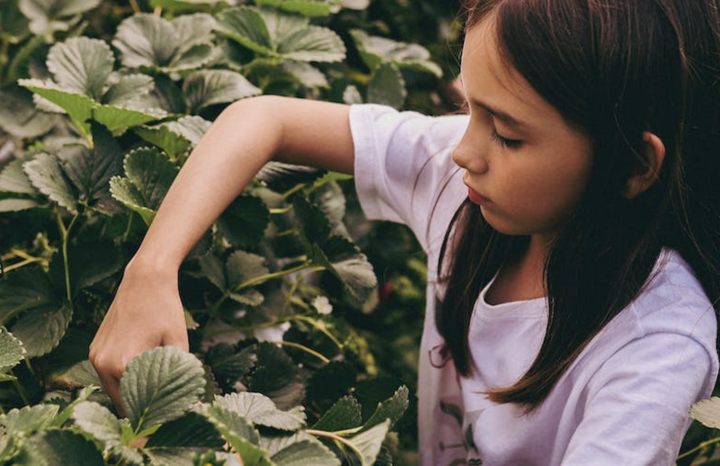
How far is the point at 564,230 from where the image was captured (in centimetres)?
101

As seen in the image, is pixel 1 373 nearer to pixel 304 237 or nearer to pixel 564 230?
pixel 304 237

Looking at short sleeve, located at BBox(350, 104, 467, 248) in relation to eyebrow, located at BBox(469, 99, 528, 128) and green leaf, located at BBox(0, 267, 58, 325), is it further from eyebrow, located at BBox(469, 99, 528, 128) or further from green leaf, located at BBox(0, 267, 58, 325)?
green leaf, located at BBox(0, 267, 58, 325)

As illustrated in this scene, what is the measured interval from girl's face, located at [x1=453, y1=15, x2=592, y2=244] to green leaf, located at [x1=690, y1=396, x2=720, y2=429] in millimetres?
259

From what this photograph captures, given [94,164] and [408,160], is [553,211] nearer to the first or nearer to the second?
[408,160]

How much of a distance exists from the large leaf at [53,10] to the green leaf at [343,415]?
0.81 metres

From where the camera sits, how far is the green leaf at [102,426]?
65cm

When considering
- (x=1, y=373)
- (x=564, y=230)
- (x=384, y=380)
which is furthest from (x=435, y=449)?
(x=1, y=373)

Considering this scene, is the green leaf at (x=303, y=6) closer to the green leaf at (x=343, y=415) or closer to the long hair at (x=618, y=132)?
the long hair at (x=618, y=132)

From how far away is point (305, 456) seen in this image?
2.32 ft

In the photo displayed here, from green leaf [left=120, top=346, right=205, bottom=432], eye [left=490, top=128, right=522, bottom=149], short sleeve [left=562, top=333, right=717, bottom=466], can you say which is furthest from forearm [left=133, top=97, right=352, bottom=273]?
short sleeve [left=562, top=333, right=717, bottom=466]

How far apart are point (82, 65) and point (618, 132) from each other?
2.31ft

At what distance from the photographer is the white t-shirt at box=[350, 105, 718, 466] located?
886 millimetres

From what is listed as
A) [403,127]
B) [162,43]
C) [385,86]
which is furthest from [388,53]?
[162,43]

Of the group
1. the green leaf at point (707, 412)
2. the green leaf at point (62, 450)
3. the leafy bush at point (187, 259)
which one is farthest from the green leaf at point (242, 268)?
the green leaf at point (707, 412)
